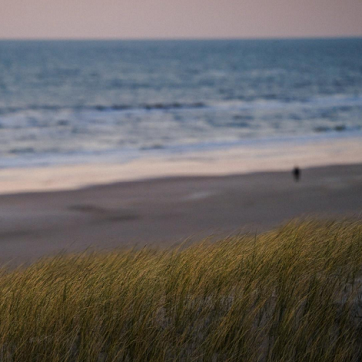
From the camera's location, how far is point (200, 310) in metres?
3.72

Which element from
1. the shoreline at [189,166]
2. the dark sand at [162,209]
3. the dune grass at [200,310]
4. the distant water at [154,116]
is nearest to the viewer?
the dune grass at [200,310]

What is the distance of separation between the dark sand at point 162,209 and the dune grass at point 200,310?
11.5ft

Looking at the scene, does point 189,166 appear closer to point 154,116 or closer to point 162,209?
point 162,209

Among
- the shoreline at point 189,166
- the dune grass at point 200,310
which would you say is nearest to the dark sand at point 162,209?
the shoreline at point 189,166

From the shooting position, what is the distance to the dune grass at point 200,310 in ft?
11.0

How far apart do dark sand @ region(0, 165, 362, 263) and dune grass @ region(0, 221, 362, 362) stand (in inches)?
139

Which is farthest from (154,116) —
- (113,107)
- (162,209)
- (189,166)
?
(162,209)

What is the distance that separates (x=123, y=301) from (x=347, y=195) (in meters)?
8.61

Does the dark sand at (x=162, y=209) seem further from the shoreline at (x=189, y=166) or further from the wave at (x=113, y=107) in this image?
the wave at (x=113, y=107)

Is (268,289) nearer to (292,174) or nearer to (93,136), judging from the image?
(292,174)

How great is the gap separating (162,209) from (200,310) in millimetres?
6852

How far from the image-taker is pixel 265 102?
3575cm

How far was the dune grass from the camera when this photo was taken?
3367 mm

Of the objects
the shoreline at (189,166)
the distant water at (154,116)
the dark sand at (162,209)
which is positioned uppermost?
the distant water at (154,116)
